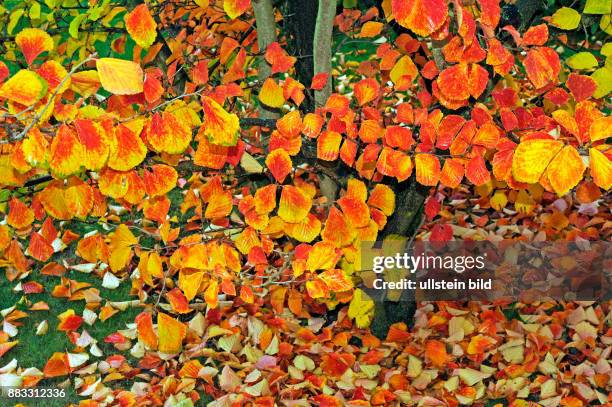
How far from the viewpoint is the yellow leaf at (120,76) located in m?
1.42

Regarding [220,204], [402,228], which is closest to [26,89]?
[220,204]

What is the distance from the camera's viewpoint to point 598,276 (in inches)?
142

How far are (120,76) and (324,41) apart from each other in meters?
1.23

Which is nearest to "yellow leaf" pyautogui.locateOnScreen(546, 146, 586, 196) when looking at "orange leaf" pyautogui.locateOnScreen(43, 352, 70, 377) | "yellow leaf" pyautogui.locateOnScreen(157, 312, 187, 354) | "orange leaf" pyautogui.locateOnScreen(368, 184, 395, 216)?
"orange leaf" pyautogui.locateOnScreen(368, 184, 395, 216)

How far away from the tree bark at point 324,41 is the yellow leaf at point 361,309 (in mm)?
920

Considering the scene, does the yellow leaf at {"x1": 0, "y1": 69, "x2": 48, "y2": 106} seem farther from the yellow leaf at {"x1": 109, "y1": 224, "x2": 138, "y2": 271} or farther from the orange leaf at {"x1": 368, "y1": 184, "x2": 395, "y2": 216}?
the orange leaf at {"x1": 368, "y1": 184, "x2": 395, "y2": 216}

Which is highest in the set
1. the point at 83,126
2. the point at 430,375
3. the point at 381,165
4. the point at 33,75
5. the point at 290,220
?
the point at 33,75

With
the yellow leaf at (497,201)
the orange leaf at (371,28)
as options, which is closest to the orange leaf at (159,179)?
the orange leaf at (371,28)

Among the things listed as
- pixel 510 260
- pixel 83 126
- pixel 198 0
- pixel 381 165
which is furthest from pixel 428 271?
pixel 83 126

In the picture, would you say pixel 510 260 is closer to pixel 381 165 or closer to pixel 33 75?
pixel 381 165

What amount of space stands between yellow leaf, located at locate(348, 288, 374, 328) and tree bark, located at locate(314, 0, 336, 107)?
0.92 meters

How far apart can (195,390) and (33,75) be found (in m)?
1.92

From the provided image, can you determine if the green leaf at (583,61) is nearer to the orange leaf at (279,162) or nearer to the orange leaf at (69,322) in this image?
the orange leaf at (279,162)

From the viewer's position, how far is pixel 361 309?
10.5ft
